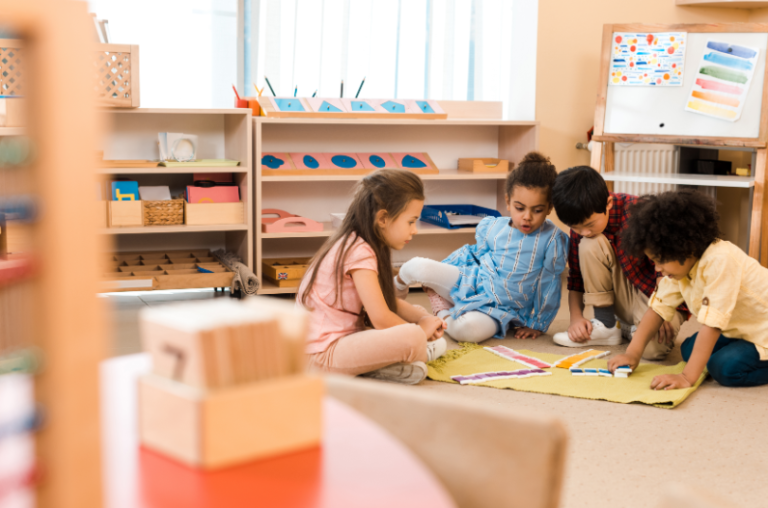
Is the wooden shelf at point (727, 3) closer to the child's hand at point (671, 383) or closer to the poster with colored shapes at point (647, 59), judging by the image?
the poster with colored shapes at point (647, 59)

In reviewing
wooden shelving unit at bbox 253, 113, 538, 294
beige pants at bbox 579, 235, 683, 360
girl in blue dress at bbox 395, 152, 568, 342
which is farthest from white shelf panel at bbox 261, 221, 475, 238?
beige pants at bbox 579, 235, 683, 360

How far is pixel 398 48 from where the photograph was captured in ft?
11.4

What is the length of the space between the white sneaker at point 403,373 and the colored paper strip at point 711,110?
1.77 metres

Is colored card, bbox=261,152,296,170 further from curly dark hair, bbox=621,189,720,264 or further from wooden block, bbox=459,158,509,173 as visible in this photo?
curly dark hair, bbox=621,189,720,264

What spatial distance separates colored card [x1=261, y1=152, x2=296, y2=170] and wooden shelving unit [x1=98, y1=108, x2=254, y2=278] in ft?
0.40

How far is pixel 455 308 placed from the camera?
247cm

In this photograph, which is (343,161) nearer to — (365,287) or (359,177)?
(359,177)

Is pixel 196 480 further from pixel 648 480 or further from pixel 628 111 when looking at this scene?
pixel 628 111

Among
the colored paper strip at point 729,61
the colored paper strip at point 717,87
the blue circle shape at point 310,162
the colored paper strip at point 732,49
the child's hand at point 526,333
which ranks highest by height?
the colored paper strip at point 732,49

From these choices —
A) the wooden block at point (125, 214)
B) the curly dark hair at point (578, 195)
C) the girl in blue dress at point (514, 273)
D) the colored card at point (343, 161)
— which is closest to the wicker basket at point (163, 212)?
the wooden block at point (125, 214)

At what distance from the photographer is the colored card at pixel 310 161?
313 cm

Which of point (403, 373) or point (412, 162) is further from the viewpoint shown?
point (412, 162)

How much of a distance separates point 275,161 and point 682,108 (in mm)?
1748

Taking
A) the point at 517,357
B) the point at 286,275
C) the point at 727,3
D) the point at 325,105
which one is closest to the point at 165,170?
the point at 286,275
